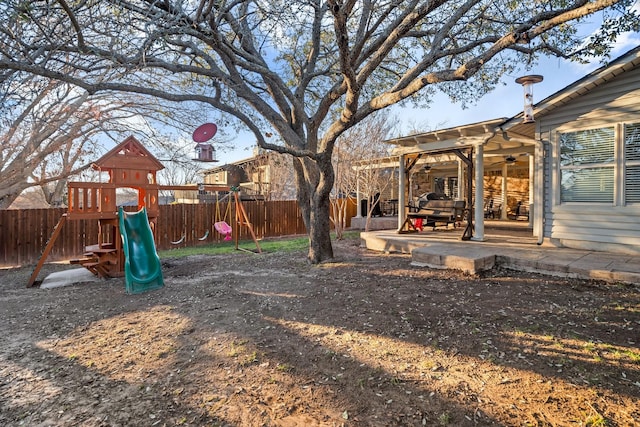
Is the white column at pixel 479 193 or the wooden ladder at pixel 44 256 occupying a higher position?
the white column at pixel 479 193

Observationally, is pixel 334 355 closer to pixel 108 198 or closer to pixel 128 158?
pixel 108 198

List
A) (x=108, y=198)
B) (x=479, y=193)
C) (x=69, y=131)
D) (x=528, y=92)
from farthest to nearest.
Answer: (x=69, y=131) → (x=479, y=193) → (x=108, y=198) → (x=528, y=92)

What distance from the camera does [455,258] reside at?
5559 mm

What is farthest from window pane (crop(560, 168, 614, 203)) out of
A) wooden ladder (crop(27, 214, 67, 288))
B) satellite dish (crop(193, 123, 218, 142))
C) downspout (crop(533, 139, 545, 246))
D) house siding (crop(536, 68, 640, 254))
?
wooden ladder (crop(27, 214, 67, 288))

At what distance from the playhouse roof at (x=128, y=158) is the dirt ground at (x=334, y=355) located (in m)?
2.67

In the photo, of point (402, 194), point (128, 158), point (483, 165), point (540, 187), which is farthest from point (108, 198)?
point (483, 165)

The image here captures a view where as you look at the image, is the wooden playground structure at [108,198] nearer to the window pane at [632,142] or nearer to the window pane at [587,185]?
the window pane at [587,185]

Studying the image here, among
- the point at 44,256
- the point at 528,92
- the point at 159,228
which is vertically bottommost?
the point at 44,256

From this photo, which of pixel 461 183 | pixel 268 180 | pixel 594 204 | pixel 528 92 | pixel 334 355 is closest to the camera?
pixel 334 355

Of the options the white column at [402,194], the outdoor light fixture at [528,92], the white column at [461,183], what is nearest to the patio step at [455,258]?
the outdoor light fixture at [528,92]

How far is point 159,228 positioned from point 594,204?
1129 centimetres

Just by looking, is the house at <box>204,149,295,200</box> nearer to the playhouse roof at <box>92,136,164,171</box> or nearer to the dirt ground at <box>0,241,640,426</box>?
the playhouse roof at <box>92,136,164,171</box>

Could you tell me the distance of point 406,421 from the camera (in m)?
2.14

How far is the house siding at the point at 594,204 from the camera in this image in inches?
221
